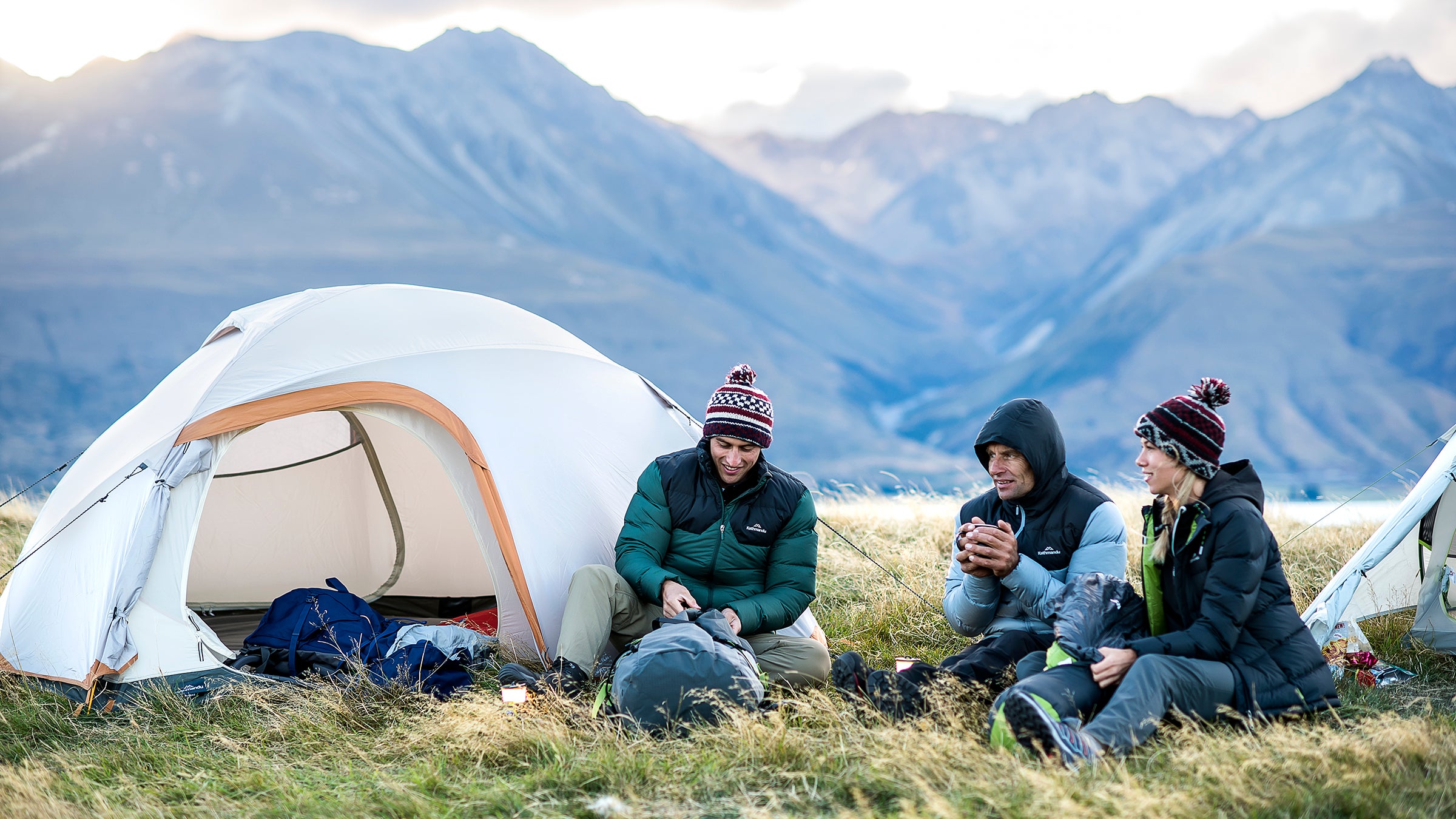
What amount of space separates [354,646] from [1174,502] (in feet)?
12.1

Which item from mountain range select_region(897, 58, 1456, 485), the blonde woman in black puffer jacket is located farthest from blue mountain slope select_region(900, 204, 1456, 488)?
the blonde woman in black puffer jacket

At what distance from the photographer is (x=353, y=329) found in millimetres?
5383

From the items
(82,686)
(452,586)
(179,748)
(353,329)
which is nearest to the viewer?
(179,748)

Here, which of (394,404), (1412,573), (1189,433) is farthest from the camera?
(1412,573)

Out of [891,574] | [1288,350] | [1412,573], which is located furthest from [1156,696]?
[1288,350]

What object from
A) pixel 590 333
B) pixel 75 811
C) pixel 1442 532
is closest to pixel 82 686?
pixel 75 811

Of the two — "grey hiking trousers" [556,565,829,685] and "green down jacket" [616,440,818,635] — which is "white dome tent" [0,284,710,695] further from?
"green down jacket" [616,440,818,635]

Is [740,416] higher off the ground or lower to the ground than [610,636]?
higher

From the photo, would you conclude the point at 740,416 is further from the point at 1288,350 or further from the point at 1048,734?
the point at 1288,350

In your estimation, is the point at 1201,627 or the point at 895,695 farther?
the point at 895,695

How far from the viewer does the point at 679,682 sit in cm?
388

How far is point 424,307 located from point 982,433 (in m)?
3.08

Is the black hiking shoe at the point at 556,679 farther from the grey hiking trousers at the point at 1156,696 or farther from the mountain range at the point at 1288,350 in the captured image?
the mountain range at the point at 1288,350

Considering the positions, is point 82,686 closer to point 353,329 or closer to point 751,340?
point 353,329
